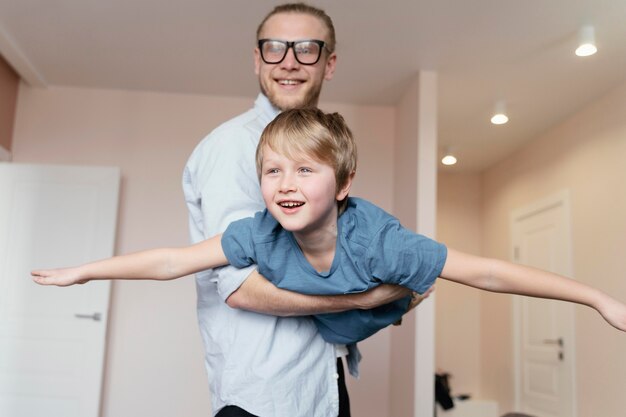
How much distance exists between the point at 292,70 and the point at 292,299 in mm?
590

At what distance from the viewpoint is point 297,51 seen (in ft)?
5.11

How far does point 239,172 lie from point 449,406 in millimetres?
5450

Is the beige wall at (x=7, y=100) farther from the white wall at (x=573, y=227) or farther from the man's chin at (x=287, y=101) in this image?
the white wall at (x=573, y=227)

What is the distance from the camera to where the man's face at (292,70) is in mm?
1549

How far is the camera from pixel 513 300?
19.8 feet

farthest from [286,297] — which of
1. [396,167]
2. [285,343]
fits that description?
[396,167]

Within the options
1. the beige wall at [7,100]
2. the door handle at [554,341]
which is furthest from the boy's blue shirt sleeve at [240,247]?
the door handle at [554,341]

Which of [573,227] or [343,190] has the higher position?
[573,227]

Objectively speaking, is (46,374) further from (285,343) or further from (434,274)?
(434,274)

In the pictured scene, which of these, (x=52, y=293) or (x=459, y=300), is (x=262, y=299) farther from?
(x=459, y=300)

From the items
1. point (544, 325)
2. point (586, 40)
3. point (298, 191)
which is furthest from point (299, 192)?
point (544, 325)

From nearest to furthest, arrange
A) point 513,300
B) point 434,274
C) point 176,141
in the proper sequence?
1. point 434,274
2. point 176,141
3. point 513,300

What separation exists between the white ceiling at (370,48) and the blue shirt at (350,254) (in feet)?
8.17

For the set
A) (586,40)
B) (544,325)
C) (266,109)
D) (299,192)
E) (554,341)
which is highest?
(586,40)
